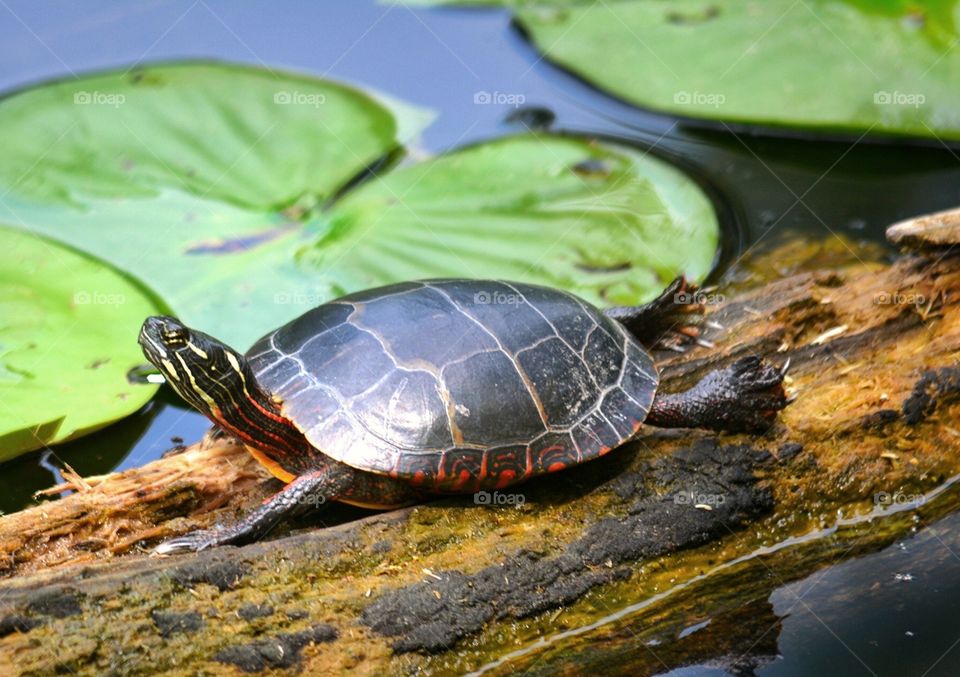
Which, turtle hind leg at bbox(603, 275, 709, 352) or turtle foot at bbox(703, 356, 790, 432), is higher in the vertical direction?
turtle hind leg at bbox(603, 275, 709, 352)

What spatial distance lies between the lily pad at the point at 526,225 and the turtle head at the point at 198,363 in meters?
1.56

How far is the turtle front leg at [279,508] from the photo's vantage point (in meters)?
3.69

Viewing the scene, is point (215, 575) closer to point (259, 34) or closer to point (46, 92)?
point (46, 92)

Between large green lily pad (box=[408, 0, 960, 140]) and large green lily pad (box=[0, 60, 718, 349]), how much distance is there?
2.73ft

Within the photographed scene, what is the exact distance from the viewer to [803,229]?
639 cm

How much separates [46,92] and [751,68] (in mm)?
4884

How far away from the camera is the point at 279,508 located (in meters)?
3.78

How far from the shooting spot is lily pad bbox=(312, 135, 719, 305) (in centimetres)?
555

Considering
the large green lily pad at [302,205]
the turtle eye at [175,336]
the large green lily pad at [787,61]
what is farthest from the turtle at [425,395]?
the large green lily pad at [787,61]

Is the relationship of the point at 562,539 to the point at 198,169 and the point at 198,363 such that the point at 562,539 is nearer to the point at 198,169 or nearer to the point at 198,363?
the point at 198,363

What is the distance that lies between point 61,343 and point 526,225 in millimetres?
2669

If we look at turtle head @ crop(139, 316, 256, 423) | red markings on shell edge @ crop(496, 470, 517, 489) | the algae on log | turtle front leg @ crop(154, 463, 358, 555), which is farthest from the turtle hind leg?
turtle head @ crop(139, 316, 256, 423)

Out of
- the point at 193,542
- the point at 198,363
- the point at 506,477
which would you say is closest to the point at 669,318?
the point at 506,477

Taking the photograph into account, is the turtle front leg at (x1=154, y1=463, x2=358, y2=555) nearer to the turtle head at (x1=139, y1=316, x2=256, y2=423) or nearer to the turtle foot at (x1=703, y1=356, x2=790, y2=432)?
the turtle head at (x1=139, y1=316, x2=256, y2=423)
